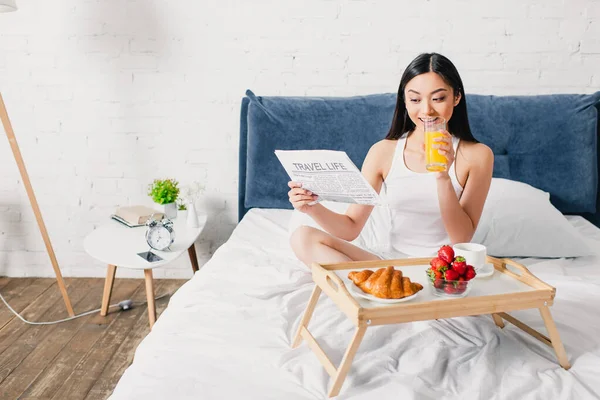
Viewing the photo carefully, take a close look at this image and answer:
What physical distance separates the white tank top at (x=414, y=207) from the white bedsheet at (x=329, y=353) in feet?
1.18

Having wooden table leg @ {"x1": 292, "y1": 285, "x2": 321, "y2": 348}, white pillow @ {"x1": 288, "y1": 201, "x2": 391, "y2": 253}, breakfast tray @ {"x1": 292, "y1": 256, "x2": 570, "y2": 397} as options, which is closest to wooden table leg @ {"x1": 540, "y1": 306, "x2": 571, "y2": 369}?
breakfast tray @ {"x1": 292, "y1": 256, "x2": 570, "y2": 397}

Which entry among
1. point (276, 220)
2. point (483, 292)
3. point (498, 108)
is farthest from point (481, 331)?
point (498, 108)

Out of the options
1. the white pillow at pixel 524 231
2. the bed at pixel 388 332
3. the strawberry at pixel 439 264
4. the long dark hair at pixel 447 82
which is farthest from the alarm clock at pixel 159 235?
the strawberry at pixel 439 264

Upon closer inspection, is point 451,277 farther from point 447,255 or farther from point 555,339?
point 555,339

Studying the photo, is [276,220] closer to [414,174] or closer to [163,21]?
[414,174]

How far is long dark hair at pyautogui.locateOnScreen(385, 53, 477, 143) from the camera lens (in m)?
1.71

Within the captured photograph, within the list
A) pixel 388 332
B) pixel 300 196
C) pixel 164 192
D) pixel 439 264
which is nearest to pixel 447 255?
pixel 439 264

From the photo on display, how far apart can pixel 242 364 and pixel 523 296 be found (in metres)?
0.65

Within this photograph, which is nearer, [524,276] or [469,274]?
[469,274]

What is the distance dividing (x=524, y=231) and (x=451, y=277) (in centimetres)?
102

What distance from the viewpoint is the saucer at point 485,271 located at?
147 centimetres

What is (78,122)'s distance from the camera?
2979mm

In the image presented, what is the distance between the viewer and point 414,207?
6.16ft

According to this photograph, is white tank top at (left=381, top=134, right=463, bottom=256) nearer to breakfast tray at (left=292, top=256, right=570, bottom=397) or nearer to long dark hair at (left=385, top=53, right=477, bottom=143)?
long dark hair at (left=385, top=53, right=477, bottom=143)
